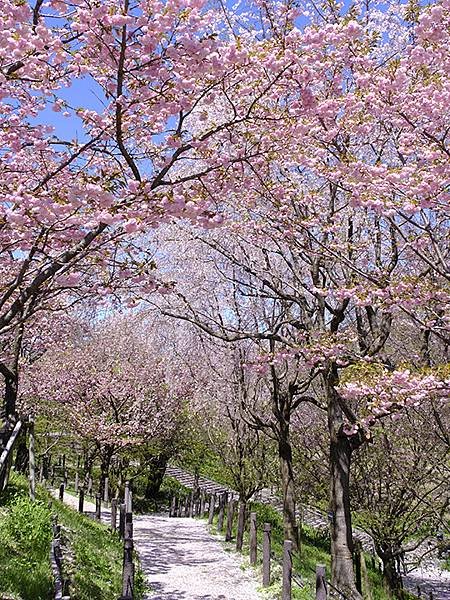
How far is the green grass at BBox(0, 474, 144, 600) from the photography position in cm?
587

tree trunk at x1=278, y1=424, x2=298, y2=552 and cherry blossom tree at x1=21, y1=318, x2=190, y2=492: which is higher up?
cherry blossom tree at x1=21, y1=318, x2=190, y2=492

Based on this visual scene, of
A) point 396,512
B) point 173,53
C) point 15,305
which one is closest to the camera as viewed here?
point 15,305

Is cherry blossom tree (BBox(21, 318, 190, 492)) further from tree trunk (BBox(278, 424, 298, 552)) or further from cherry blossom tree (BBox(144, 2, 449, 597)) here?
cherry blossom tree (BBox(144, 2, 449, 597))

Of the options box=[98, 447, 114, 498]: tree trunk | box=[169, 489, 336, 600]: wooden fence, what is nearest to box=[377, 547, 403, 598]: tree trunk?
box=[169, 489, 336, 600]: wooden fence

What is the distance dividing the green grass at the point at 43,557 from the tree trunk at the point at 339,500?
3.09m

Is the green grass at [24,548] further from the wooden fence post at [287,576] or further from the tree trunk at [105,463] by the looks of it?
the tree trunk at [105,463]

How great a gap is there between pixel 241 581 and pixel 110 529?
3.75m

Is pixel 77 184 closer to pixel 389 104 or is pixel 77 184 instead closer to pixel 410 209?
pixel 410 209

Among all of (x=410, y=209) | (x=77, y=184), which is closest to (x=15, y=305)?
(x=77, y=184)

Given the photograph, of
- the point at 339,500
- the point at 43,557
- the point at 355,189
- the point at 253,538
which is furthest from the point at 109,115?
the point at 253,538

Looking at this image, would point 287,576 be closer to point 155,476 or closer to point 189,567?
point 189,567

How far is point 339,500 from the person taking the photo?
31.8 ft

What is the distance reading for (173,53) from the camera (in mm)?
4809

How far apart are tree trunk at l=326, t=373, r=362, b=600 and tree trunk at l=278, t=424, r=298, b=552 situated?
334 cm
